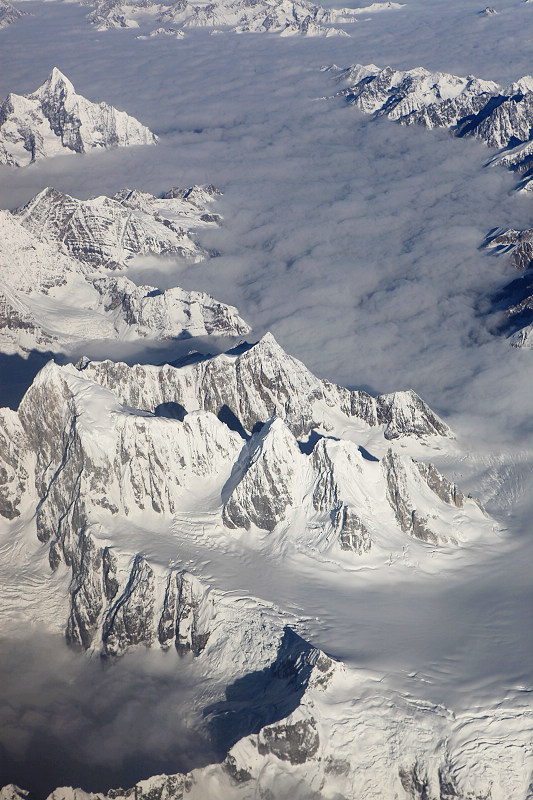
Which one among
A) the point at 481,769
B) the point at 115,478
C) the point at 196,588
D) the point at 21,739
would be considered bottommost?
the point at 21,739

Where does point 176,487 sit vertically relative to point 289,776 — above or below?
above

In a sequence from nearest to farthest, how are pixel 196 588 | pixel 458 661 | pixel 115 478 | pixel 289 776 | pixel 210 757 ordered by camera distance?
pixel 289 776 → pixel 210 757 → pixel 458 661 → pixel 196 588 → pixel 115 478

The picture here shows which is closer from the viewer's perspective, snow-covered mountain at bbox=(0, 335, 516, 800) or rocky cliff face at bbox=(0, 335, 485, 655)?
snow-covered mountain at bbox=(0, 335, 516, 800)

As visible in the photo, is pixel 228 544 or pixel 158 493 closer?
pixel 228 544

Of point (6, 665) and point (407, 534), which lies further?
point (407, 534)

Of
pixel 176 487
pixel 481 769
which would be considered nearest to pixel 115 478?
pixel 176 487

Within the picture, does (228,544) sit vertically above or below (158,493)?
below

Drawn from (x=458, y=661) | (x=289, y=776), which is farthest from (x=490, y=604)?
(x=289, y=776)

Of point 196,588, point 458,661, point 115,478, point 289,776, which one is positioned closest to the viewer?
point 289,776

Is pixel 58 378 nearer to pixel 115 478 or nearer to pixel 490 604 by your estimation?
pixel 115 478

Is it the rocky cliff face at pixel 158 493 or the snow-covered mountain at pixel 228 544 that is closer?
the snow-covered mountain at pixel 228 544
